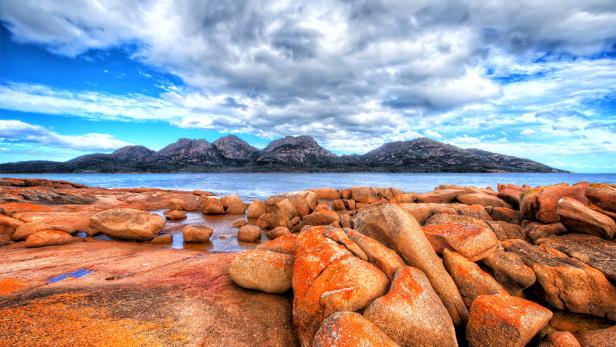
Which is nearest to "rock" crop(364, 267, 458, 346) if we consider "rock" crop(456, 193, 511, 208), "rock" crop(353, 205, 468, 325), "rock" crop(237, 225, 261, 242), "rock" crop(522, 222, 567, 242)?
"rock" crop(353, 205, 468, 325)

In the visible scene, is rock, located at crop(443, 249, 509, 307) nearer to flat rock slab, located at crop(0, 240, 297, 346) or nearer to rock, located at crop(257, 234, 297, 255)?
flat rock slab, located at crop(0, 240, 297, 346)

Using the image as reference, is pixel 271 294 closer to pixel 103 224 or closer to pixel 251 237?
pixel 251 237

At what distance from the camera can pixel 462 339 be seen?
5293 millimetres

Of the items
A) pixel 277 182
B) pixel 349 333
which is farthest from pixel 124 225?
pixel 277 182

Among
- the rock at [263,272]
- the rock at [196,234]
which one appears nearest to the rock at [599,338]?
the rock at [263,272]

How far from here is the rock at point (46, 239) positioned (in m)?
10.7

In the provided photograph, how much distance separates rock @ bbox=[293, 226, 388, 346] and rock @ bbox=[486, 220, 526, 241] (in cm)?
563

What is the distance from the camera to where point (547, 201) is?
9047mm

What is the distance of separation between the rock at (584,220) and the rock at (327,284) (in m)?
6.27

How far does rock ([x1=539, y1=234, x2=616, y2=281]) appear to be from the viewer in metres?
6.15

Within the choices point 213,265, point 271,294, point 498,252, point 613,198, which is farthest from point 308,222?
point 613,198

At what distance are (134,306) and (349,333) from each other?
14.5 feet

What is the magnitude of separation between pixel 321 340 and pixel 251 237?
32.0 feet

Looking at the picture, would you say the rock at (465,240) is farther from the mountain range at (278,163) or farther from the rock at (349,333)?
the mountain range at (278,163)
